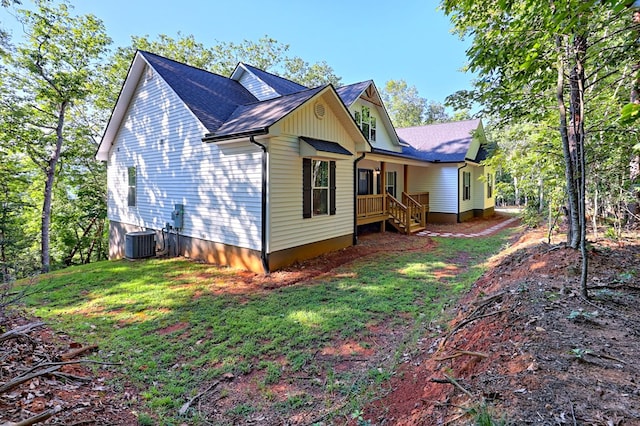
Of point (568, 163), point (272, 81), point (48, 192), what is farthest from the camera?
point (48, 192)

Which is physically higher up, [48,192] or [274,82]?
[274,82]

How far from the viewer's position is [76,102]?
17.6 meters

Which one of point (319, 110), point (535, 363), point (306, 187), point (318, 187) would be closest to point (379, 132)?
point (319, 110)

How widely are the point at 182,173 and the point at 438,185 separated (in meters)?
13.4

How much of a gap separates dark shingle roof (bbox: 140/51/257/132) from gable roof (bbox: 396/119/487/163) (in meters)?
9.56

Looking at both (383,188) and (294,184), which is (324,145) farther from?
(383,188)

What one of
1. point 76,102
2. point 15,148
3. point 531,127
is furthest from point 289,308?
point 76,102

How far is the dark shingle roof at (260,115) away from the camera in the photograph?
25.1 ft

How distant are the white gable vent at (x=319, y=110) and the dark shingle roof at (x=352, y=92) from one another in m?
3.66

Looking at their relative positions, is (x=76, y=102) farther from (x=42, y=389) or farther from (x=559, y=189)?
(x=559, y=189)

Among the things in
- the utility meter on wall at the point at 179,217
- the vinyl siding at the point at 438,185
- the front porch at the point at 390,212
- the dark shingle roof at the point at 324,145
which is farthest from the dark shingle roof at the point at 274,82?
the vinyl siding at the point at 438,185

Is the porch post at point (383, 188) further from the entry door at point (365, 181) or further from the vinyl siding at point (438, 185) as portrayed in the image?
the vinyl siding at point (438, 185)

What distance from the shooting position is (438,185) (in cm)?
1733

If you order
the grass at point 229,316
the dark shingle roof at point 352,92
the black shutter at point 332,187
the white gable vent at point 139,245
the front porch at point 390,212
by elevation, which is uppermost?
the dark shingle roof at point 352,92
